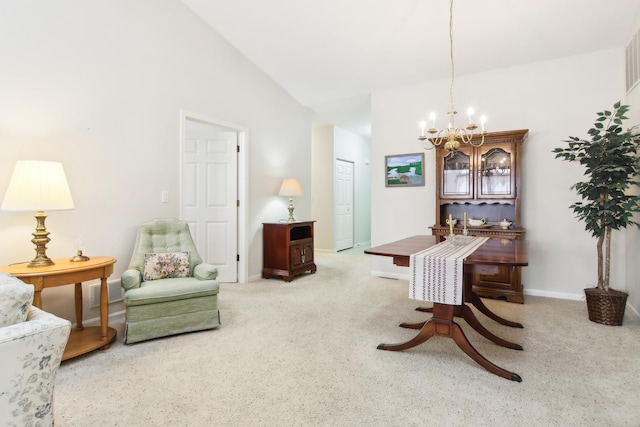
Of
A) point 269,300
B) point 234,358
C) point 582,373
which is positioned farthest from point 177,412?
point 582,373

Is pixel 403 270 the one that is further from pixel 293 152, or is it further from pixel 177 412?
pixel 177 412

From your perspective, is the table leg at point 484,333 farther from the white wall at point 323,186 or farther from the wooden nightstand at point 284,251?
the white wall at point 323,186

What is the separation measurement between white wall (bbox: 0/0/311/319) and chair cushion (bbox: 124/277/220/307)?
0.66 metres

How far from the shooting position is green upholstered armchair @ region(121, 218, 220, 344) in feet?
8.21

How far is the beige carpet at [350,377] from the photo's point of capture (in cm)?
166

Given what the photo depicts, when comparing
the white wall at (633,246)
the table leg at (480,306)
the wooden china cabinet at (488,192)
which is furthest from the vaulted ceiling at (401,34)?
the table leg at (480,306)

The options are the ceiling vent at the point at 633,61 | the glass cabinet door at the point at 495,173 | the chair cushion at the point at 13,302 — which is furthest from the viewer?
the glass cabinet door at the point at 495,173

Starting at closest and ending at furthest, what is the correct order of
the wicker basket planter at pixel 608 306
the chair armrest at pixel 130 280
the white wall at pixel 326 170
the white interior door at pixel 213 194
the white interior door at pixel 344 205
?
the chair armrest at pixel 130 280 < the wicker basket planter at pixel 608 306 < the white interior door at pixel 213 194 < the white wall at pixel 326 170 < the white interior door at pixel 344 205

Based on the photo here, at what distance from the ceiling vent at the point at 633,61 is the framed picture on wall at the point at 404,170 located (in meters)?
2.04

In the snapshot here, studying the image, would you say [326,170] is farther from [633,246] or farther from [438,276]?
[438,276]

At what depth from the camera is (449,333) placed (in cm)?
220

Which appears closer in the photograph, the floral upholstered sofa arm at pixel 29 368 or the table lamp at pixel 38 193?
the floral upholstered sofa arm at pixel 29 368

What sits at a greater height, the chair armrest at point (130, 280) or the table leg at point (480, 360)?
the chair armrest at point (130, 280)

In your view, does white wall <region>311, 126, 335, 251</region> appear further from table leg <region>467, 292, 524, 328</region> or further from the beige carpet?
table leg <region>467, 292, 524, 328</region>
